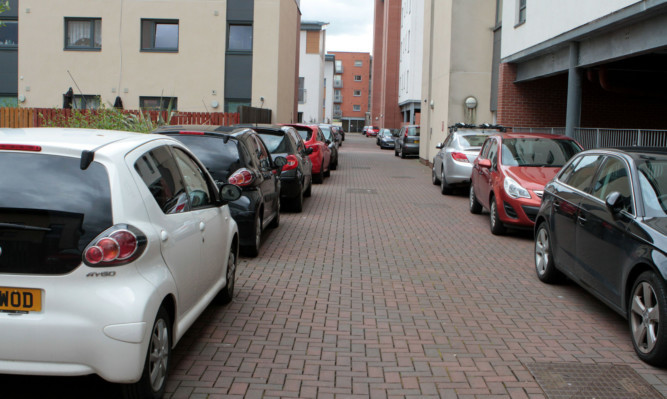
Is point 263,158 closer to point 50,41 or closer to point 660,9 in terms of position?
point 660,9

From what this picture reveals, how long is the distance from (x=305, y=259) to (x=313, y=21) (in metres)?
45.2

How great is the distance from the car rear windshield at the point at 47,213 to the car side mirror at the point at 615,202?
403cm

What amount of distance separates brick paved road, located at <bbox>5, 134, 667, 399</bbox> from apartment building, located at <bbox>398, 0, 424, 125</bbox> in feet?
120

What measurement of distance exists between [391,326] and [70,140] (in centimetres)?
305

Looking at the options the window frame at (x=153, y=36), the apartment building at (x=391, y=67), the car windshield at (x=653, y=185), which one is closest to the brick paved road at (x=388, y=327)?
the car windshield at (x=653, y=185)

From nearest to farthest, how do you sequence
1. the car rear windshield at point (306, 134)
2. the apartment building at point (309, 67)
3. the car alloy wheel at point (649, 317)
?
1. the car alloy wheel at point (649, 317)
2. the car rear windshield at point (306, 134)
3. the apartment building at point (309, 67)

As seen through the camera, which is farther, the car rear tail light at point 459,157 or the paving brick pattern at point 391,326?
the car rear tail light at point 459,157

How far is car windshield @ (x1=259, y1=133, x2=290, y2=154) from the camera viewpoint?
40.3 feet

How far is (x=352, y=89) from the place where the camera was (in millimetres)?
123688

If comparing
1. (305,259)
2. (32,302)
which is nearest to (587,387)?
(32,302)

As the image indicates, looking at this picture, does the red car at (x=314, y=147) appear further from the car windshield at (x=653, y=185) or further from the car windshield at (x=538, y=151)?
the car windshield at (x=653, y=185)

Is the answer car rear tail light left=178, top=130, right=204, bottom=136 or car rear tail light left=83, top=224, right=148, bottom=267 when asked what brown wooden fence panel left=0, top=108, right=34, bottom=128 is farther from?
car rear tail light left=83, top=224, right=148, bottom=267

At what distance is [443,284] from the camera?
7.30 m

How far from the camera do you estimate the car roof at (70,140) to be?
3.74 meters
